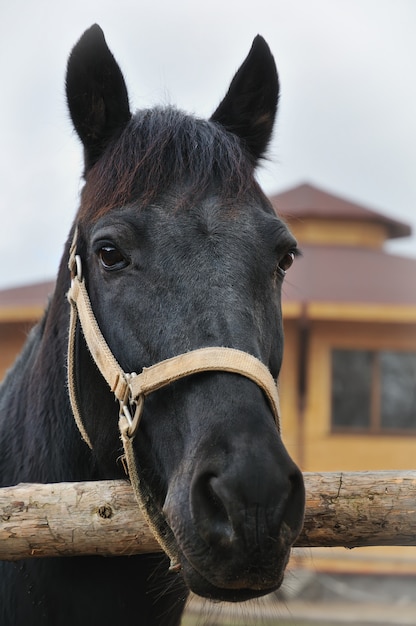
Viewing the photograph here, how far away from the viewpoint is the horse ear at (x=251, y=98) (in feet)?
12.1

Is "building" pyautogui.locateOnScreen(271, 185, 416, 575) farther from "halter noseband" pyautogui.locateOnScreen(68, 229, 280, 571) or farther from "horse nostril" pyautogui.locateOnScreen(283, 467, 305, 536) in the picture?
"horse nostril" pyautogui.locateOnScreen(283, 467, 305, 536)

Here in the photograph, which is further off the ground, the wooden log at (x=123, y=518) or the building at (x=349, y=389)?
the wooden log at (x=123, y=518)

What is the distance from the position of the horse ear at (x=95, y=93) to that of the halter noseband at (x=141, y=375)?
2.10 feet

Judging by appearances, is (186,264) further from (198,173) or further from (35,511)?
(35,511)

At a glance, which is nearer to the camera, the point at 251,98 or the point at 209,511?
the point at 209,511

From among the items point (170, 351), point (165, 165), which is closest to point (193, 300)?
point (170, 351)

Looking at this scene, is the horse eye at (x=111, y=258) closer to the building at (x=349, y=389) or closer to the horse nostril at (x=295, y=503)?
the horse nostril at (x=295, y=503)

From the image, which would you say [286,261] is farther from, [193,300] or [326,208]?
[326,208]

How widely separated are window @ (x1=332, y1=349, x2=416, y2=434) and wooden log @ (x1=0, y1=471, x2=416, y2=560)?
12.3 metres

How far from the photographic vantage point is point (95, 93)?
3.39 m

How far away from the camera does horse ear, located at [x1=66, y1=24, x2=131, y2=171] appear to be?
10.9 ft

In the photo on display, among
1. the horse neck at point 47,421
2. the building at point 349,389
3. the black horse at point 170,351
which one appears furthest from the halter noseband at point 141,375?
the building at point 349,389

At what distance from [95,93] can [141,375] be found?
1.33m

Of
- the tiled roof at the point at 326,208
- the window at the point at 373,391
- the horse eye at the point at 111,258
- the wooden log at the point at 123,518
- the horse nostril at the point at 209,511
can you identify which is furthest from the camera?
the tiled roof at the point at 326,208
